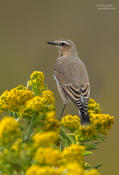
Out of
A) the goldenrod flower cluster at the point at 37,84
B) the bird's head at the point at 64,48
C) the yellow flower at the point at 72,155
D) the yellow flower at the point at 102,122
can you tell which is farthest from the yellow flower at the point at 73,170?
the bird's head at the point at 64,48

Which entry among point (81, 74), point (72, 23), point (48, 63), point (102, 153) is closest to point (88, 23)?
point (72, 23)

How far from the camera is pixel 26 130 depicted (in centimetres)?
210

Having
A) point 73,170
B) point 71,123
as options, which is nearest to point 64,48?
point 71,123

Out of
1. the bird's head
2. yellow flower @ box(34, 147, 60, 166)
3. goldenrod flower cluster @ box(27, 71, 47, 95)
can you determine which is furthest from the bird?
yellow flower @ box(34, 147, 60, 166)

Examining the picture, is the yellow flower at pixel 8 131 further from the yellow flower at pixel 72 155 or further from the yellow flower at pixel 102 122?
the yellow flower at pixel 102 122

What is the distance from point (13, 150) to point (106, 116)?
2.85 feet

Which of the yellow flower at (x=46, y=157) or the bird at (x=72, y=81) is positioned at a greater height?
the bird at (x=72, y=81)

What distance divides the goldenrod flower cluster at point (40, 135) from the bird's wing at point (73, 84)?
1.43m

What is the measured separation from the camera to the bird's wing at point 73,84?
4593 mm

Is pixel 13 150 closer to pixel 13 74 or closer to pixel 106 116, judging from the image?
pixel 106 116

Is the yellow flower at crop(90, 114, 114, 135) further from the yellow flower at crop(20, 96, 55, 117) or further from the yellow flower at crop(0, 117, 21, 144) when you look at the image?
the yellow flower at crop(0, 117, 21, 144)

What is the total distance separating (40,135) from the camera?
1500 millimetres

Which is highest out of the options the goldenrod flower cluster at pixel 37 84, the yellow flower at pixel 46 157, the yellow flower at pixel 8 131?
the goldenrod flower cluster at pixel 37 84

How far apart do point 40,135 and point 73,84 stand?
360cm
